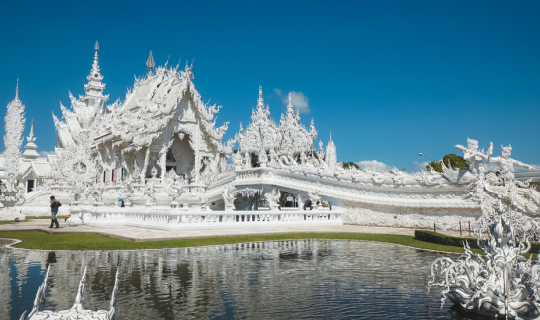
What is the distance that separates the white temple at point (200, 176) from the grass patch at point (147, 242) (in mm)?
2998

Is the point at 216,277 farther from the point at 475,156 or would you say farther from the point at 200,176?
the point at 200,176

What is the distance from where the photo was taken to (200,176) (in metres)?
29.6

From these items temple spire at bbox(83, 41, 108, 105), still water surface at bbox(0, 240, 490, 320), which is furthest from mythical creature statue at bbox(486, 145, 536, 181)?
temple spire at bbox(83, 41, 108, 105)

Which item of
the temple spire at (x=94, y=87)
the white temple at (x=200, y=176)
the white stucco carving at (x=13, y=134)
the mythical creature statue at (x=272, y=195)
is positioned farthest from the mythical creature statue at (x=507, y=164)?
the white stucco carving at (x=13, y=134)

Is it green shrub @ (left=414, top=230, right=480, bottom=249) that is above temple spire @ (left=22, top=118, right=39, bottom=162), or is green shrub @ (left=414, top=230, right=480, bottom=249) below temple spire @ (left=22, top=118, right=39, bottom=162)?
below

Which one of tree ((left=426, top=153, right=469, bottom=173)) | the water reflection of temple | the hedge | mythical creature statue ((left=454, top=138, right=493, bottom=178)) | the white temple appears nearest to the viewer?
the water reflection of temple

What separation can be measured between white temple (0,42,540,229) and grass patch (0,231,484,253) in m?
3.00

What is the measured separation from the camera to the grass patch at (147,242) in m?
10.1

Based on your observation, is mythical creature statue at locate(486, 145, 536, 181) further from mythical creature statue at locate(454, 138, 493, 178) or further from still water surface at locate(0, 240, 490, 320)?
still water surface at locate(0, 240, 490, 320)

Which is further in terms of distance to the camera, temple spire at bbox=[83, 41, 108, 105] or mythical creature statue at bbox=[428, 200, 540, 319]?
temple spire at bbox=[83, 41, 108, 105]

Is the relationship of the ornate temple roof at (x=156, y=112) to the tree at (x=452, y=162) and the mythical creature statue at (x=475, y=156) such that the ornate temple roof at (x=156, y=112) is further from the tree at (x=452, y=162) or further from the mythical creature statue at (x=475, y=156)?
the tree at (x=452, y=162)

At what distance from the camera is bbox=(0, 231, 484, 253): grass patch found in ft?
33.2

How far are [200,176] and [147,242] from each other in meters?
18.8

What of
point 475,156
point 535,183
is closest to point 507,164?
point 475,156
